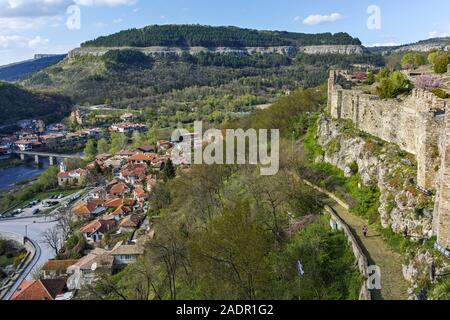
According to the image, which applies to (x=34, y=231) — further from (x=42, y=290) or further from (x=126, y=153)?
(x=126, y=153)

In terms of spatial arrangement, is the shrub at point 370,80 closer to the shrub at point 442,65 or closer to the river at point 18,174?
the shrub at point 442,65

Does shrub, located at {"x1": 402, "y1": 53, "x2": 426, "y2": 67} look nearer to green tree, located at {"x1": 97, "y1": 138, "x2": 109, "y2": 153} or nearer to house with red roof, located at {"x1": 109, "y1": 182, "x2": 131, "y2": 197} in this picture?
house with red roof, located at {"x1": 109, "y1": 182, "x2": 131, "y2": 197}

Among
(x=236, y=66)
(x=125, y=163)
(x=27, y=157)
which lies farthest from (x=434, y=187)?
(x=236, y=66)

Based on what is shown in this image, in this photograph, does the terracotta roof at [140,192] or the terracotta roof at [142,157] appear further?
the terracotta roof at [142,157]

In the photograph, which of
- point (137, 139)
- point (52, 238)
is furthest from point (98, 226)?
point (137, 139)

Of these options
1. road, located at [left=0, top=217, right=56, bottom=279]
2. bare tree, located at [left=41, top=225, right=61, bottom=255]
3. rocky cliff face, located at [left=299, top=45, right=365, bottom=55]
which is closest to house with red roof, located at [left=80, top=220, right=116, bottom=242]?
bare tree, located at [left=41, top=225, right=61, bottom=255]

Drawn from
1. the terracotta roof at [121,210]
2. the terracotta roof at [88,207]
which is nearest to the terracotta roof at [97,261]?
the terracotta roof at [121,210]

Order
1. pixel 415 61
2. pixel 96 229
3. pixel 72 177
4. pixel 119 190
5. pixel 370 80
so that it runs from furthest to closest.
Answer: pixel 72 177, pixel 119 190, pixel 415 61, pixel 96 229, pixel 370 80
